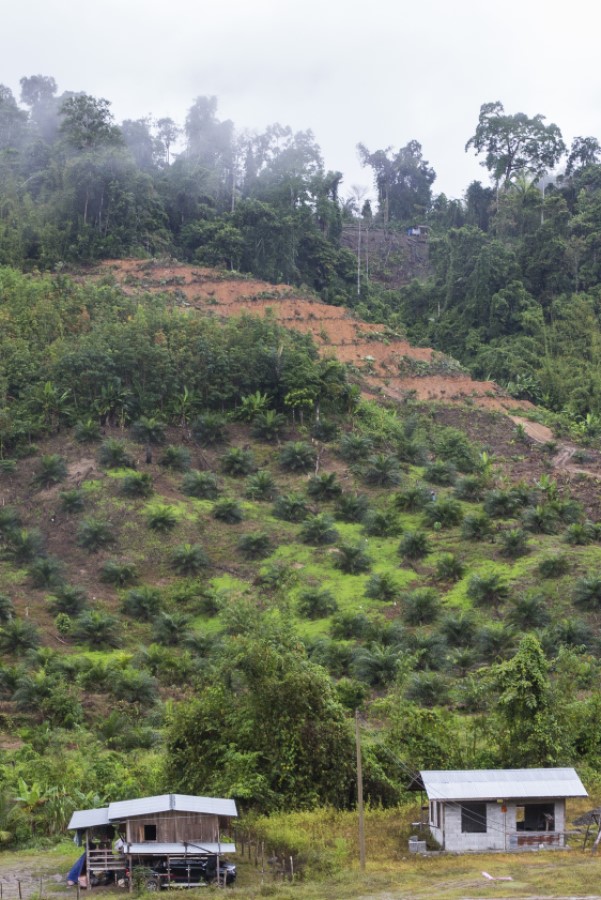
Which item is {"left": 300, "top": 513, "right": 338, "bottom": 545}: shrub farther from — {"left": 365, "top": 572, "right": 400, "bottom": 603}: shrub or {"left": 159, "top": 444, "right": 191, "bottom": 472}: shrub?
{"left": 159, "top": 444, "right": 191, "bottom": 472}: shrub

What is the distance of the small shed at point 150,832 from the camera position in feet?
78.1

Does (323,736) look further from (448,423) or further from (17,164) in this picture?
(17,164)

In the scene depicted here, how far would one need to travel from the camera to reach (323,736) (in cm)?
2997

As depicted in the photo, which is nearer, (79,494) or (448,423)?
(79,494)

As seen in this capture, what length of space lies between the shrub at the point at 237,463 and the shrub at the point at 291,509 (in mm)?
3764

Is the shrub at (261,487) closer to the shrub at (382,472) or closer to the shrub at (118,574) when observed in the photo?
the shrub at (382,472)

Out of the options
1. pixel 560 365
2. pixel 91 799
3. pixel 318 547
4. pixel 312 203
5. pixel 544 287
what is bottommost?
pixel 91 799

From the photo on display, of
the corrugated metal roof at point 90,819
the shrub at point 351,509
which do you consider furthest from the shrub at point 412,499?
the corrugated metal roof at point 90,819

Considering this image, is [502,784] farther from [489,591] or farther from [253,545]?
[253,545]

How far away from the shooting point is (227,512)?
5169cm

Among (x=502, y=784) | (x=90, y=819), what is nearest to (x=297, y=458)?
(x=502, y=784)

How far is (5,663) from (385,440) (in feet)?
82.3

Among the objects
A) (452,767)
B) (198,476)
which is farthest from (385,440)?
(452,767)

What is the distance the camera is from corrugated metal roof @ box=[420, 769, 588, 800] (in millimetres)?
25781
